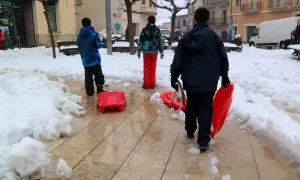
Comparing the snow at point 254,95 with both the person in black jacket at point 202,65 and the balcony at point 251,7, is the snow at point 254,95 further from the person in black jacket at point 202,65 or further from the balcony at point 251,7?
the balcony at point 251,7

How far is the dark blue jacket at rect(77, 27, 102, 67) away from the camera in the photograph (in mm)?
6828

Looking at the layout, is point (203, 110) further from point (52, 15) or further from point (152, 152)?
point (52, 15)

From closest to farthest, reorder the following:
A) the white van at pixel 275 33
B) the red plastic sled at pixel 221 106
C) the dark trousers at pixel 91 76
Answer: the red plastic sled at pixel 221 106, the dark trousers at pixel 91 76, the white van at pixel 275 33

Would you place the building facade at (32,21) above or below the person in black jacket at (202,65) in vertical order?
above

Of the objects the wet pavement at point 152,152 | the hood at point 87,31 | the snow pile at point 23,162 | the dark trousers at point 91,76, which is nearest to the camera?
the snow pile at point 23,162

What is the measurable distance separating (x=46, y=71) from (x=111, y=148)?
6.78 meters

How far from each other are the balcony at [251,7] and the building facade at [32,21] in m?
26.4

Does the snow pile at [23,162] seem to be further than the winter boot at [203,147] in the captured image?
No

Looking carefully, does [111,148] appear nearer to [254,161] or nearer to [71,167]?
[71,167]

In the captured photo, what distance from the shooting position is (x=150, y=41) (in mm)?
7648

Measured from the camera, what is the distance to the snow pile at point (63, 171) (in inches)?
141

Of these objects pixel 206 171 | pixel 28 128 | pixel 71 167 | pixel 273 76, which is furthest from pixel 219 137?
pixel 273 76

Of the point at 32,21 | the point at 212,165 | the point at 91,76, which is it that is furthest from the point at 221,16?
the point at 212,165

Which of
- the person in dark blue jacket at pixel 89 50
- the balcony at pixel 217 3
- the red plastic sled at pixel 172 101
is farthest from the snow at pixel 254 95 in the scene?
the balcony at pixel 217 3
